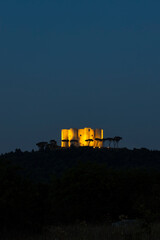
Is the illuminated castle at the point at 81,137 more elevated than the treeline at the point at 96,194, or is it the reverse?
the illuminated castle at the point at 81,137

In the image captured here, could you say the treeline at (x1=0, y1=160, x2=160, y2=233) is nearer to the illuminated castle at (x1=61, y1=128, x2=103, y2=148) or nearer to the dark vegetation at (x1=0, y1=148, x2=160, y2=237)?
the dark vegetation at (x1=0, y1=148, x2=160, y2=237)

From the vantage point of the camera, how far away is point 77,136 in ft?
408

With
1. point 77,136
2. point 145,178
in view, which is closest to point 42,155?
point 77,136

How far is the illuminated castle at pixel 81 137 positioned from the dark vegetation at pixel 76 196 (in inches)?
3683

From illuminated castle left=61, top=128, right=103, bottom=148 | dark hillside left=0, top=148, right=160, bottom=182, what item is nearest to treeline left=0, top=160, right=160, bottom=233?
dark hillside left=0, top=148, right=160, bottom=182

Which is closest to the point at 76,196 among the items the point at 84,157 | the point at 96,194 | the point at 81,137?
the point at 96,194

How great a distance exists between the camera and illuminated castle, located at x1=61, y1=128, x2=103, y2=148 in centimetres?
12300

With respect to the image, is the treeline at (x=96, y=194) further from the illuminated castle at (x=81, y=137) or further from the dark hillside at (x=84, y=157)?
the illuminated castle at (x=81, y=137)

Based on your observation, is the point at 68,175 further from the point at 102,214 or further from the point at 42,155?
the point at 42,155

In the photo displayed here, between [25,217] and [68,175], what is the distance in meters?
9.08

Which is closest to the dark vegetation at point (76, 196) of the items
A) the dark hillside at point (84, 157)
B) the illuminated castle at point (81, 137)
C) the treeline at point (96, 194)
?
the treeline at point (96, 194)

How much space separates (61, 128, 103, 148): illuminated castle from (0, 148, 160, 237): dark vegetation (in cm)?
9355

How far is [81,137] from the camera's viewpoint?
125000 mm

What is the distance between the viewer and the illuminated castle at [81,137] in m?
123
